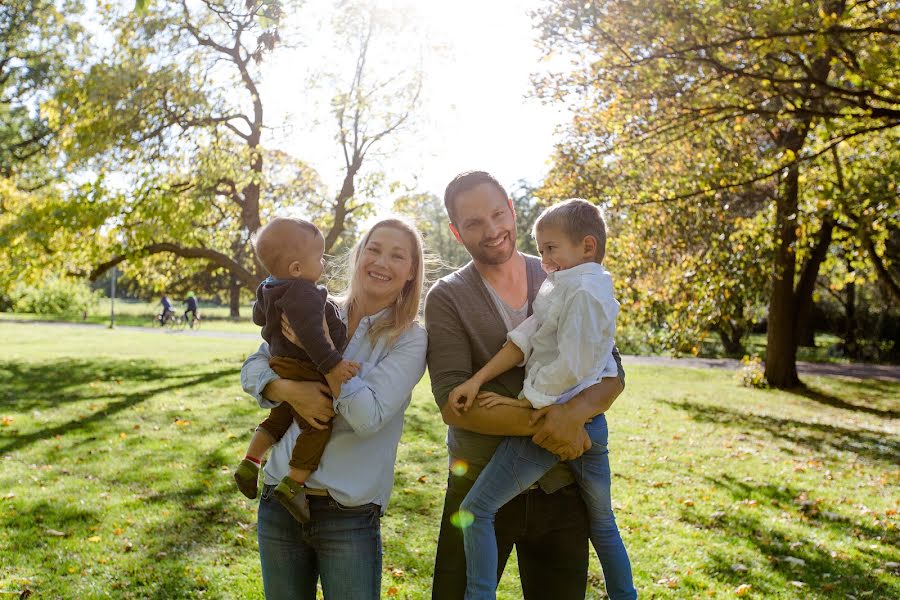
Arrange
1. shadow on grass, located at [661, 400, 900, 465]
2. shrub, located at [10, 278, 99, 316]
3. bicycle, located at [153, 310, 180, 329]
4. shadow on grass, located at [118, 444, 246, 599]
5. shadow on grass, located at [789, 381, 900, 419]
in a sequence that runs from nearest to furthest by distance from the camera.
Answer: shadow on grass, located at [118, 444, 246, 599]
shadow on grass, located at [661, 400, 900, 465]
shadow on grass, located at [789, 381, 900, 419]
bicycle, located at [153, 310, 180, 329]
shrub, located at [10, 278, 99, 316]

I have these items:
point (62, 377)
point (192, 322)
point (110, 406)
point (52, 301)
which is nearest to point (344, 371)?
point (110, 406)

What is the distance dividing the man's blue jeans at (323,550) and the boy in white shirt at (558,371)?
0.36 meters

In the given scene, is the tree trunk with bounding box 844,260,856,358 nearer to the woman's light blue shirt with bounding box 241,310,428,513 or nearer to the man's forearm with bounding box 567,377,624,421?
the man's forearm with bounding box 567,377,624,421

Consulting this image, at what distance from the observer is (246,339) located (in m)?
27.0

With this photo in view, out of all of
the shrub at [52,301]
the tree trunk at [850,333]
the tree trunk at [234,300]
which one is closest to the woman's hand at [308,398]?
the tree trunk at [850,333]

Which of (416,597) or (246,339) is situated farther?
(246,339)

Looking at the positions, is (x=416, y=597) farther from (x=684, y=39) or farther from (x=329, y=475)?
(x=684, y=39)

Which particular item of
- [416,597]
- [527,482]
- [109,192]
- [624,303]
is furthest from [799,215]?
[109,192]

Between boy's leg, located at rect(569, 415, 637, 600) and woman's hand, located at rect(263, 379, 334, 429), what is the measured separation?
923 millimetres

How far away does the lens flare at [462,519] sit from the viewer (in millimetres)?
2461

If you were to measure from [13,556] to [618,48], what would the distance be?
8745 mm

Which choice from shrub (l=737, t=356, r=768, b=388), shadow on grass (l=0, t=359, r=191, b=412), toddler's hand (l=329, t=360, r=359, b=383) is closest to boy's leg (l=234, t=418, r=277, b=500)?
toddler's hand (l=329, t=360, r=359, b=383)

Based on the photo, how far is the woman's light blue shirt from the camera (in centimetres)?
225

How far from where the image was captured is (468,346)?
2.53m
